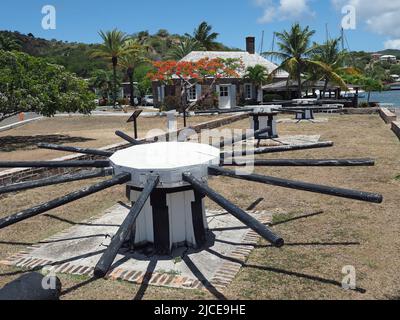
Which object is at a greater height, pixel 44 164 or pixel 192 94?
pixel 192 94

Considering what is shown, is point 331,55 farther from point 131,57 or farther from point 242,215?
point 242,215

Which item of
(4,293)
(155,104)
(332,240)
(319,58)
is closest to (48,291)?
(4,293)

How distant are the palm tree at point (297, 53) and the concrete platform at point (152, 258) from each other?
27654 millimetres

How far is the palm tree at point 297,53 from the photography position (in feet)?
107

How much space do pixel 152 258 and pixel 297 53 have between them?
29.8 metres

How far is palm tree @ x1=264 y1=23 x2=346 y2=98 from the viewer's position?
3262 cm

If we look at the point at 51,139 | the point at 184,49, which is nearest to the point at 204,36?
the point at 184,49

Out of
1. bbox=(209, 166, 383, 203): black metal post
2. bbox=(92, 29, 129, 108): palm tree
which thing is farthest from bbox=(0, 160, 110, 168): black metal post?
bbox=(92, 29, 129, 108): palm tree

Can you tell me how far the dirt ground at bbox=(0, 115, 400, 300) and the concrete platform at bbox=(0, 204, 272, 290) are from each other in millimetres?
178

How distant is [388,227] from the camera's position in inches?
262

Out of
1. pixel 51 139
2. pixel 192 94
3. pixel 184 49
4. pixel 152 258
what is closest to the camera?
pixel 152 258

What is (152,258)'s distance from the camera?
579 centimetres

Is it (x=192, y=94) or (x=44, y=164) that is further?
(x=192, y=94)

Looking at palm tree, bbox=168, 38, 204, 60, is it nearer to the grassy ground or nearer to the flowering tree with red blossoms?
the flowering tree with red blossoms
